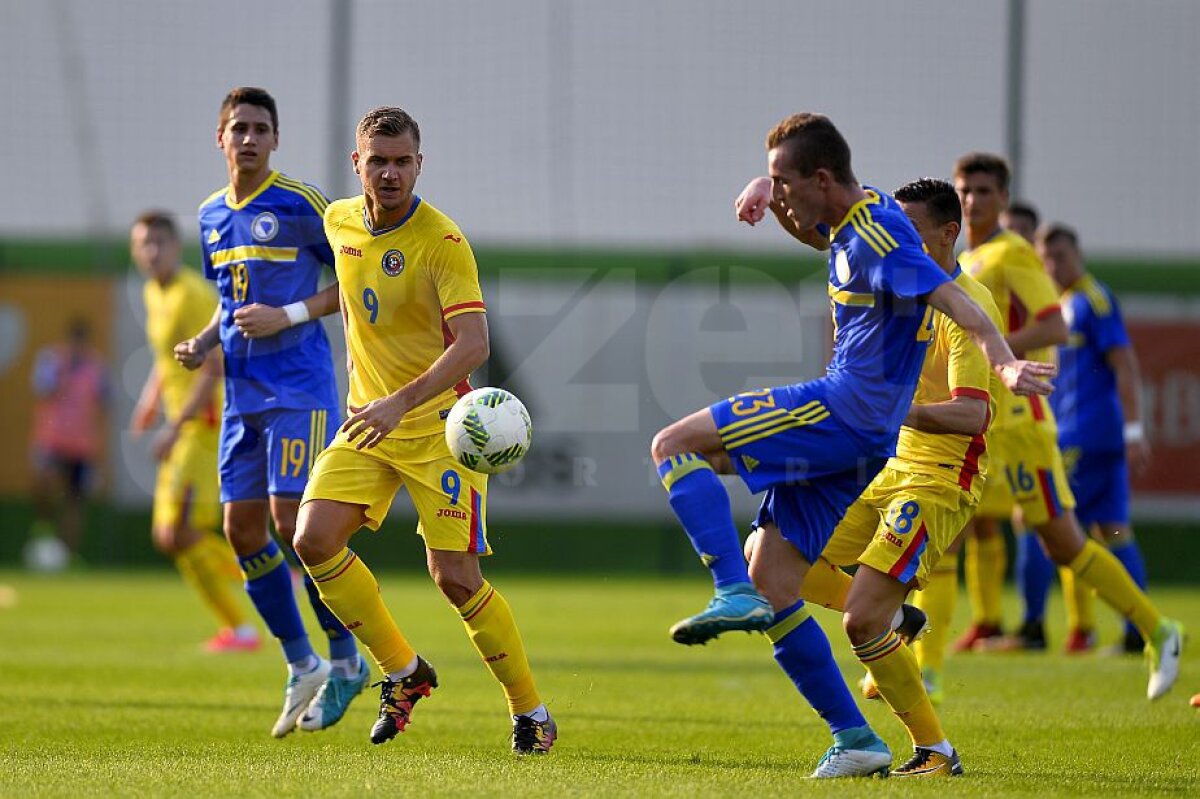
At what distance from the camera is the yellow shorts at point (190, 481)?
11086 millimetres

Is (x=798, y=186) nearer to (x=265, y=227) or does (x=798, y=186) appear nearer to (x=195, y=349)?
(x=265, y=227)

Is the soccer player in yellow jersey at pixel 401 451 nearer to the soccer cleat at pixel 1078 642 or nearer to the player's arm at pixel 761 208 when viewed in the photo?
the player's arm at pixel 761 208

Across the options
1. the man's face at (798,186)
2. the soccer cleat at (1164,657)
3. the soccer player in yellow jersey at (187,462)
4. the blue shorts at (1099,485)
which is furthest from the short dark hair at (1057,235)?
the man's face at (798,186)

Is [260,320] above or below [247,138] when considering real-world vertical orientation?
below

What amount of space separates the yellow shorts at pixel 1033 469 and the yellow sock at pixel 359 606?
12.7 ft

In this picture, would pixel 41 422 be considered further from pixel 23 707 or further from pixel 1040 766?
pixel 1040 766

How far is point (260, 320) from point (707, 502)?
2479 millimetres

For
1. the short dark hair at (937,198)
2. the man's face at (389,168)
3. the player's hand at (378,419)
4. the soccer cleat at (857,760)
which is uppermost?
the man's face at (389,168)

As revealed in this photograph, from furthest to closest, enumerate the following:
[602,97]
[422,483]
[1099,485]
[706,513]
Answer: [602,97] → [1099,485] → [422,483] → [706,513]

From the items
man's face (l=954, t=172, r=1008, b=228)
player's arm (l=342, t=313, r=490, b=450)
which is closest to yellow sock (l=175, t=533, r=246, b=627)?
player's arm (l=342, t=313, r=490, b=450)

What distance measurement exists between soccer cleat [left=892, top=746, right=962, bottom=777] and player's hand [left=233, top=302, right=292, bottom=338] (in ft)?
10.3

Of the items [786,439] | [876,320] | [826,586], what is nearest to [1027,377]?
[876,320]

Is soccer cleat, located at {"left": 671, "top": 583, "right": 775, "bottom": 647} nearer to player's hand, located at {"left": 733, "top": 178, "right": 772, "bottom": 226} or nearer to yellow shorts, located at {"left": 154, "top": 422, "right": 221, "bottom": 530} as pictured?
player's hand, located at {"left": 733, "top": 178, "right": 772, "bottom": 226}

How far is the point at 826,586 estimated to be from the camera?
21.6 feet
